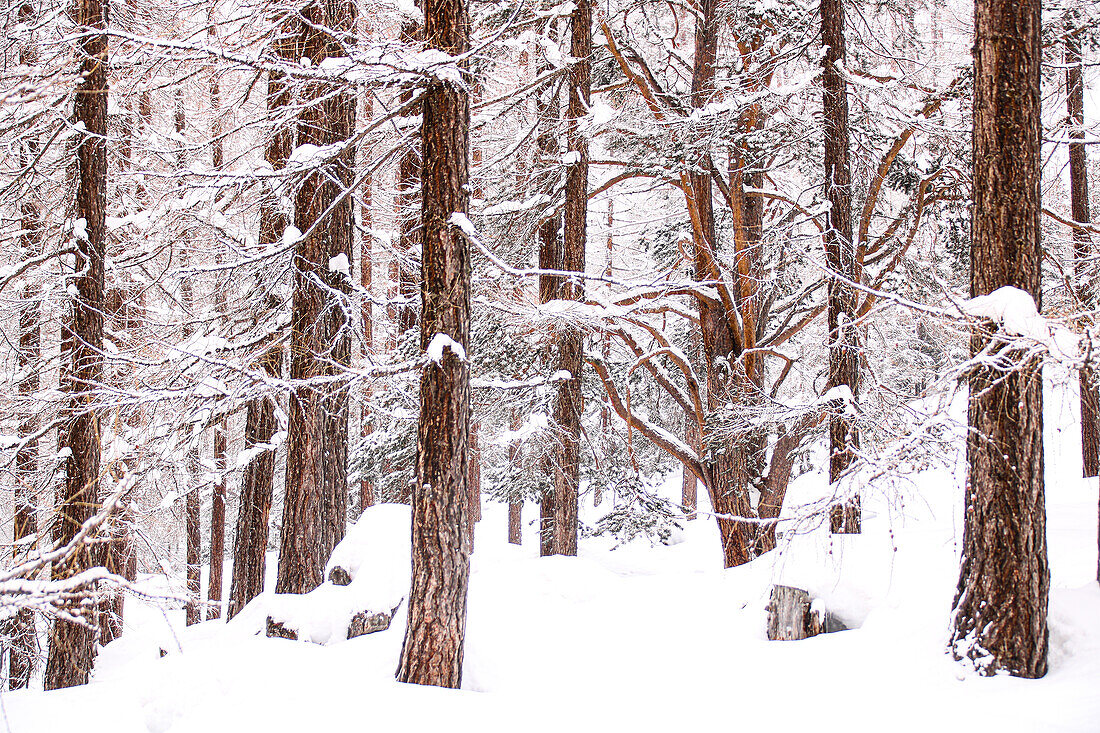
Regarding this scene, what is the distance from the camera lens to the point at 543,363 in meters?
12.1

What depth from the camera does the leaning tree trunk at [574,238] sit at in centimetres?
1045

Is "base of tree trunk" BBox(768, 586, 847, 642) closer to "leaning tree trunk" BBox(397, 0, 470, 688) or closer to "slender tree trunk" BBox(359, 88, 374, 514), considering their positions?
"leaning tree trunk" BBox(397, 0, 470, 688)

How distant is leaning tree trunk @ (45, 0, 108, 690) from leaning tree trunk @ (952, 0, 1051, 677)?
28.9 feet

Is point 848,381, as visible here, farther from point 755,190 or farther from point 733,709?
point 733,709

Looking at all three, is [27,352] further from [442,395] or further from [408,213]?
[442,395]

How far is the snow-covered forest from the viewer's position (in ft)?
16.7

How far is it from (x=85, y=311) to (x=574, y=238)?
628 cm

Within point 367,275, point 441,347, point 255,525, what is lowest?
point 255,525

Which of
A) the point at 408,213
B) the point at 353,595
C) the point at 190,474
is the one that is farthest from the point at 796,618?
the point at 190,474

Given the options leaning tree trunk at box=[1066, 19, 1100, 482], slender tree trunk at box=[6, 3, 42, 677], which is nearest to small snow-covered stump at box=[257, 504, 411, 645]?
slender tree trunk at box=[6, 3, 42, 677]

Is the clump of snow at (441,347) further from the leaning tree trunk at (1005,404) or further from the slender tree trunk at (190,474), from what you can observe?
the leaning tree trunk at (1005,404)

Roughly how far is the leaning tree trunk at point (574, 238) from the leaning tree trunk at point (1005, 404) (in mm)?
5414

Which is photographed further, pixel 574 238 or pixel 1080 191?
pixel 1080 191

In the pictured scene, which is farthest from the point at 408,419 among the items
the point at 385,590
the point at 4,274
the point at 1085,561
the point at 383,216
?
the point at 1085,561
